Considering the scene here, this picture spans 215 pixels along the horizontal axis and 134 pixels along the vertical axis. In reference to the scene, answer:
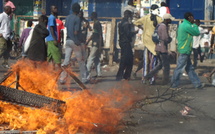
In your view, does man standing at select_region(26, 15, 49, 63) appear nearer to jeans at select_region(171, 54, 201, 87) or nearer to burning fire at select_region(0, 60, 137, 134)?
burning fire at select_region(0, 60, 137, 134)

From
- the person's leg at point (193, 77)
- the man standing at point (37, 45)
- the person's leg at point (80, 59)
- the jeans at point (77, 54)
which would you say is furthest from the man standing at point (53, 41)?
the person's leg at point (193, 77)

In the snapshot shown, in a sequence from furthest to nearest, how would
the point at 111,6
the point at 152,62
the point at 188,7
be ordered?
1. the point at 111,6
2. the point at 188,7
3. the point at 152,62

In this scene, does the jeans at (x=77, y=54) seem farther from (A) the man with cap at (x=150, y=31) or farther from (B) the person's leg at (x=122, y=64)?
(A) the man with cap at (x=150, y=31)

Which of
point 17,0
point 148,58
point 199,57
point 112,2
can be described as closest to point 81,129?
point 148,58

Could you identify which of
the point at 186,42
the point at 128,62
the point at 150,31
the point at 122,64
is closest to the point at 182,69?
the point at 186,42

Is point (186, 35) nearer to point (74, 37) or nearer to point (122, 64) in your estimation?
point (122, 64)

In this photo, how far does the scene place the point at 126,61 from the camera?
41.7ft

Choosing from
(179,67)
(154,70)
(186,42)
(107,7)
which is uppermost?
(107,7)

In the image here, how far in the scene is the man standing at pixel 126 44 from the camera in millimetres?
12406

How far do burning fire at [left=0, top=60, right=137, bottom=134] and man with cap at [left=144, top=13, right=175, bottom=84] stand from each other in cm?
395

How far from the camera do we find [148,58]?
41.4 feet

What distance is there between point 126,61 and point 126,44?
473 mm

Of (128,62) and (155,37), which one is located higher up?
(155,37)

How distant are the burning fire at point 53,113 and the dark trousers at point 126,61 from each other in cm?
429
